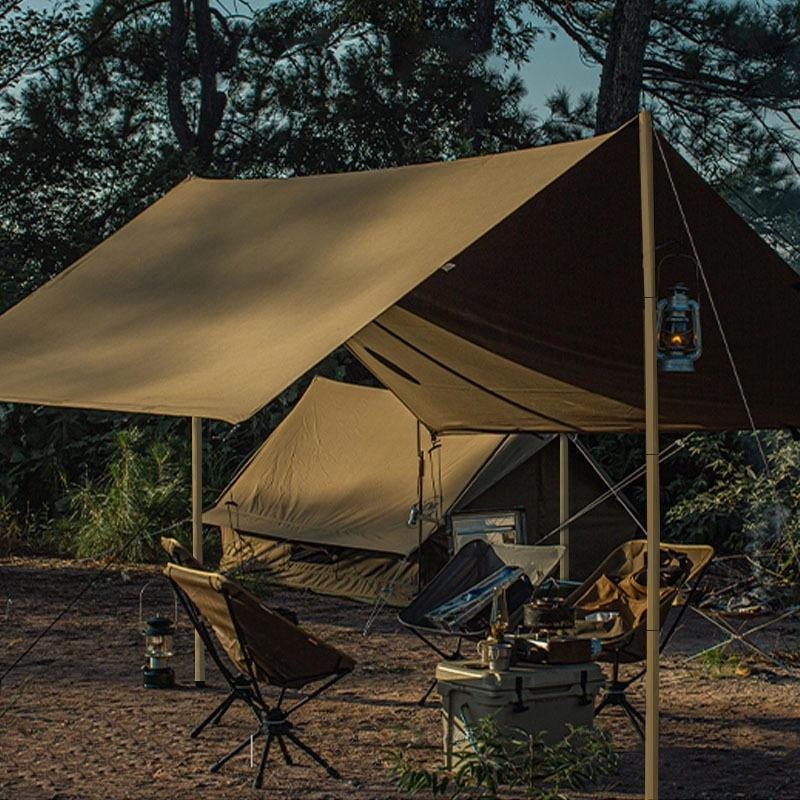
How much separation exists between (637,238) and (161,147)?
10.6 metres

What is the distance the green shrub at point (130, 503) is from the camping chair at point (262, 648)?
538 cm

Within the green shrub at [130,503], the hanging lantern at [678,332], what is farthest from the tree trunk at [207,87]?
the hanging lantern at [678,332]

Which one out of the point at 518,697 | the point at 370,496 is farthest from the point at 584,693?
the point at 370,496

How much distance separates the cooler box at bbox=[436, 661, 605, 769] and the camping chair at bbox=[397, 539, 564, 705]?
2.40 feet

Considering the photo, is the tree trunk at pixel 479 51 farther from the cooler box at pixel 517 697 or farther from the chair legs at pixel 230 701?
the cooler box at pixel 517 697

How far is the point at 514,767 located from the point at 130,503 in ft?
21.2

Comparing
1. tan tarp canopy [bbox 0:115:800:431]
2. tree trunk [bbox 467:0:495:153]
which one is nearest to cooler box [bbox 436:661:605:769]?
tan tarp canopy [bbox 0:115:800:431]

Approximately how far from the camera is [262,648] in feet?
14.9

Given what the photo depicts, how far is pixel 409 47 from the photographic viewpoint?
14133 mm

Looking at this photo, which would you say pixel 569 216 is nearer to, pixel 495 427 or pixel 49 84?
pixel 495 427

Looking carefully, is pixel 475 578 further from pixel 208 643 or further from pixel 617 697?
pixel 208 643

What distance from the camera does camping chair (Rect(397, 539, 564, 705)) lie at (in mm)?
5543

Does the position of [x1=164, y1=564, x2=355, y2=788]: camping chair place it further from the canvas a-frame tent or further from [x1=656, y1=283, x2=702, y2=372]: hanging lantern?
the canvas a-frame tent

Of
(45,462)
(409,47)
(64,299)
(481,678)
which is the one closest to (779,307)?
(481,678)
